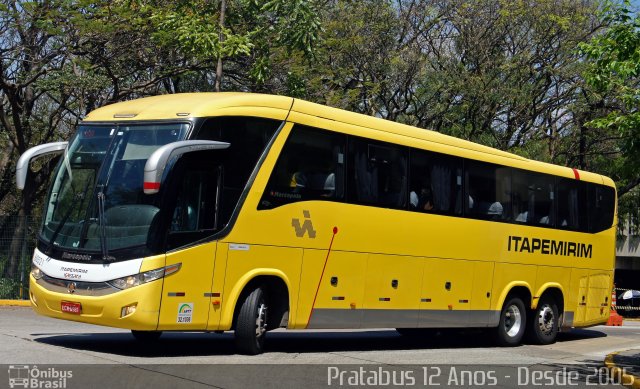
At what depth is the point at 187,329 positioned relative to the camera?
11.5 metres

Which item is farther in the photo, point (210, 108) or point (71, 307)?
point (210, 108)

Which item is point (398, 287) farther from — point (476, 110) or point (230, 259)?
point (476, 110)

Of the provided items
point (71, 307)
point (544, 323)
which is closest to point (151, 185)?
point (71, 307)

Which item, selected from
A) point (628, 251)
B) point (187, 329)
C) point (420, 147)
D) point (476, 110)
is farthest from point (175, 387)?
point (628, 251)

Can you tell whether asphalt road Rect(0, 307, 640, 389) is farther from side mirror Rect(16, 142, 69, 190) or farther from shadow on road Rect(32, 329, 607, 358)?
side mirror Rect(16, 142, 69, 190)

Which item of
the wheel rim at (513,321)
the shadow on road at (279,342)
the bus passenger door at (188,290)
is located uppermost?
the bus passenger door at (188,290)

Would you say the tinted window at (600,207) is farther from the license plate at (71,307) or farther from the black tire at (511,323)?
the license plate at (71,307)

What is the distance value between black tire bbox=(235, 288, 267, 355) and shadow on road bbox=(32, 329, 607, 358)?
44cm

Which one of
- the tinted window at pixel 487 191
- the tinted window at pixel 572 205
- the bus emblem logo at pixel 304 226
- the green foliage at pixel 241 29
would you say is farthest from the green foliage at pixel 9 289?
the tinted window at pixel 572 205

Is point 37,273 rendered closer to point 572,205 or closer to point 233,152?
point 233,152

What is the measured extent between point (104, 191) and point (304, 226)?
3.05m

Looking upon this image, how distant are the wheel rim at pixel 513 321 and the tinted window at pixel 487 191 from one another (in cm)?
197

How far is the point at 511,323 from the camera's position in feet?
58.0

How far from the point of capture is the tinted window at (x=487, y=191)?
1631 centimetres
